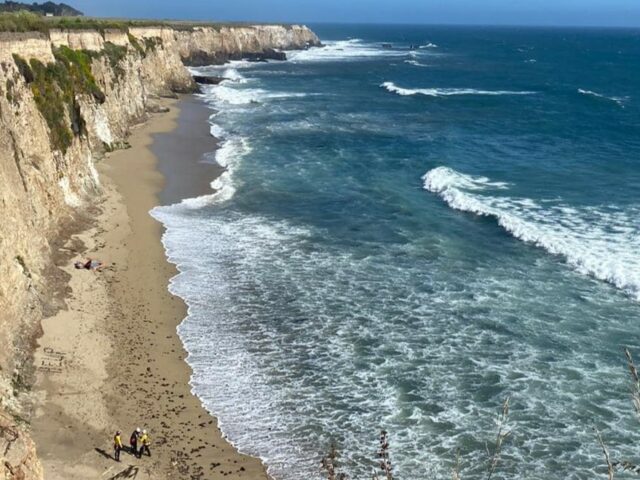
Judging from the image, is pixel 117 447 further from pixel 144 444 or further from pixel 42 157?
pixel 42 157

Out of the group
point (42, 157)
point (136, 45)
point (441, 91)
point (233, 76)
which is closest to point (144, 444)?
point (42, 157)

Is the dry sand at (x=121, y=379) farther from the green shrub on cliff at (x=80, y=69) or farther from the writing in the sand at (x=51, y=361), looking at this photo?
the green shrub on cliff at (x=80, y=69)

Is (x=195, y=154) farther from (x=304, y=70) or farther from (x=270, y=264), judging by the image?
(x=304, y=70)

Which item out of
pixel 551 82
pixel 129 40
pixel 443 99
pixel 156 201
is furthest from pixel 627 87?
pixel 156 201

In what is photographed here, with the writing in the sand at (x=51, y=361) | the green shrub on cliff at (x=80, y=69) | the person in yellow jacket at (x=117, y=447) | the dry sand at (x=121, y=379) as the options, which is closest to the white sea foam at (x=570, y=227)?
the dry sand at (x=121, y=379)

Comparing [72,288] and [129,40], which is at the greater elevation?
[129,40]
